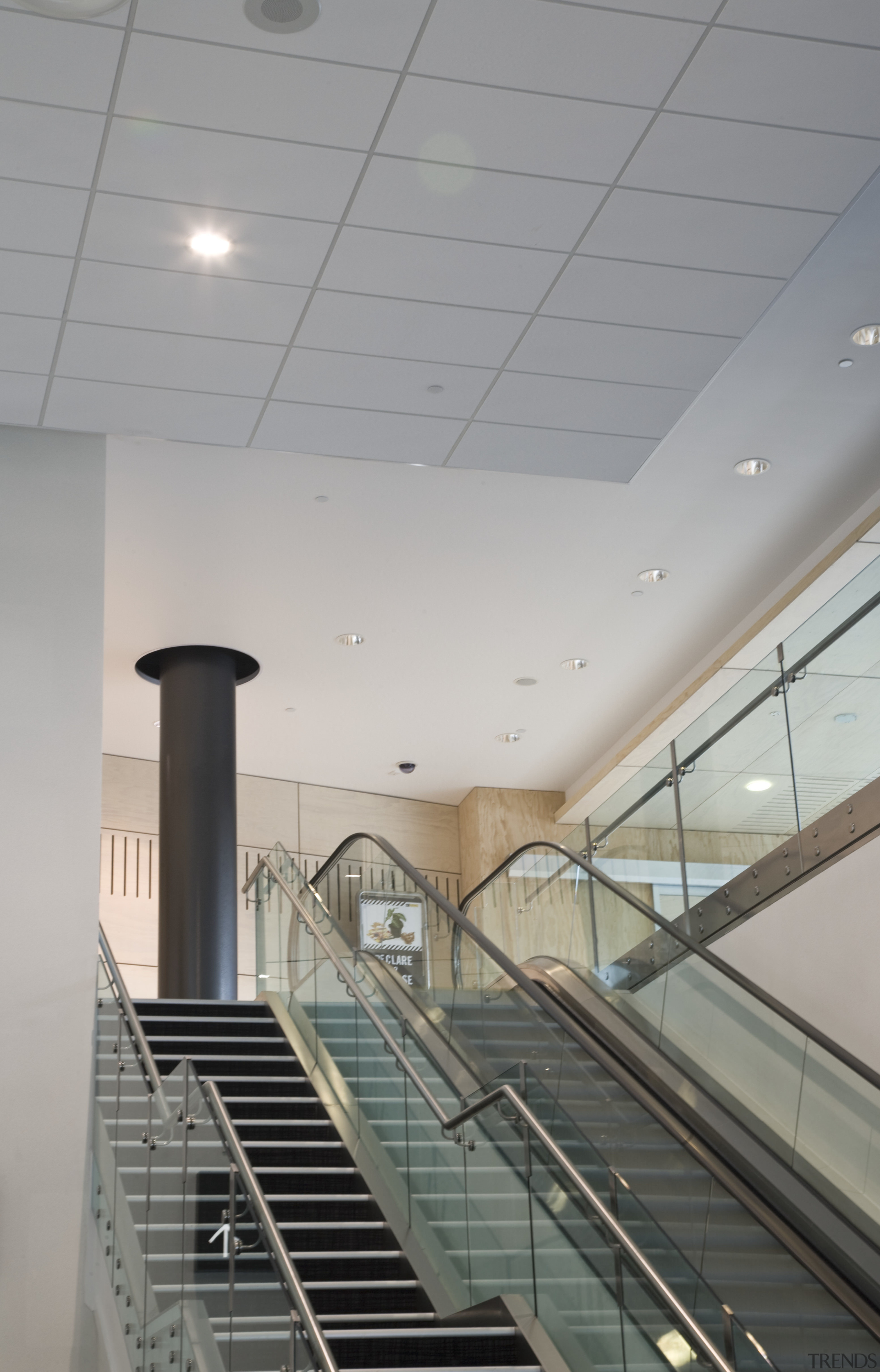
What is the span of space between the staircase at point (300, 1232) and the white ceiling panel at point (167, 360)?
3881 millimetres

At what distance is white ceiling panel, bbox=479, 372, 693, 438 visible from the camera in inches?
272

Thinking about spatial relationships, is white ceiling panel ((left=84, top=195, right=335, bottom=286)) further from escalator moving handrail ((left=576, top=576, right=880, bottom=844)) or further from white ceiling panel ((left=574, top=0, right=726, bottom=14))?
escalator moving handrail ((left=576, top=576, right=880, bottom=844))

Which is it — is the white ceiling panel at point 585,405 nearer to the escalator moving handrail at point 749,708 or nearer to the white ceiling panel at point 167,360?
the white ceiling panel at point 167,360

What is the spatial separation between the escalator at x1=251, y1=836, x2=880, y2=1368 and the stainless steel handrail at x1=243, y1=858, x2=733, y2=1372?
130 millimetres

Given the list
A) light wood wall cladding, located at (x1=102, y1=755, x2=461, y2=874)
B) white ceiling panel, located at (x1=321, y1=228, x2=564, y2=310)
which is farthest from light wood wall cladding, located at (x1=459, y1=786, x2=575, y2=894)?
white ceiling panel, located at (x1=321, y1=228, x2=564, y2=310)

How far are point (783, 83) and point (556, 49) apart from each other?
917 millimetres

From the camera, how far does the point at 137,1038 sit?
668cm

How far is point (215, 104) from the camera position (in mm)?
5016

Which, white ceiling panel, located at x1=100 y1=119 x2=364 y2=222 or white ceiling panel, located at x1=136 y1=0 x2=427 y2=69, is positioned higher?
white ceiling panel, located at x1=136 y1=0 x2=427 y2=69

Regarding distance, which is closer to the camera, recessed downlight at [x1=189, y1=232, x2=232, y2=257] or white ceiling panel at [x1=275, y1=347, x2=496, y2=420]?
recessed downlight at [x1=189, y1=232, x2=232, y2=257]

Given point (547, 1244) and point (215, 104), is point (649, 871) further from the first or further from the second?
point (215, 104)

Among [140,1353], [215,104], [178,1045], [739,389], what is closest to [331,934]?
[178,1045]

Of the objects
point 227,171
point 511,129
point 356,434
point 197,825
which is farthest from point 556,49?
point 197,825

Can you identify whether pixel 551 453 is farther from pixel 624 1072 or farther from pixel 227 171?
pixel 624 1072
